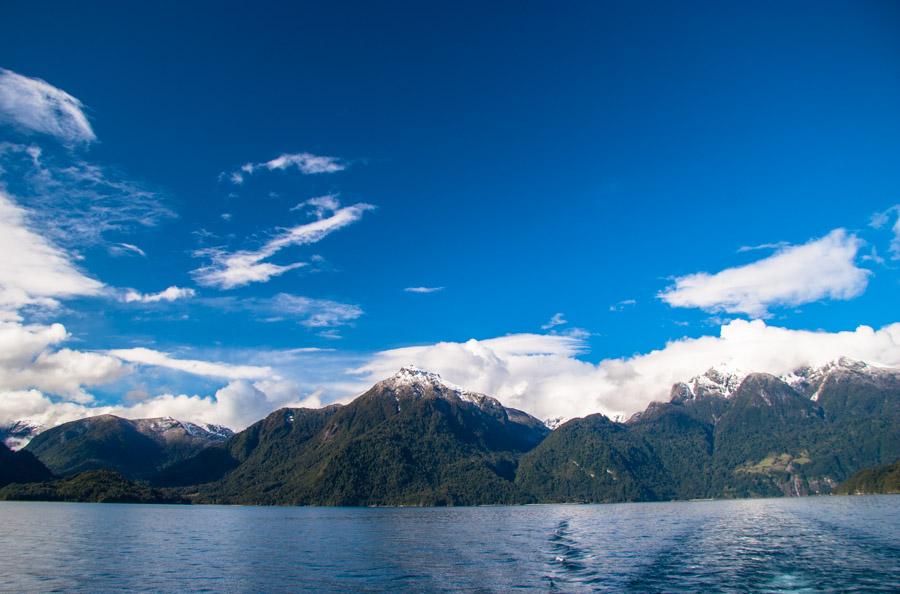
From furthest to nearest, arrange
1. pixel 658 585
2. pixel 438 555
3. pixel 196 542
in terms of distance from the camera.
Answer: pixel 196 542 < pixel 438 555 < pixel 658 585

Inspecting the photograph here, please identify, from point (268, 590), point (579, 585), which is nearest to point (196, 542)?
point (268, 590)

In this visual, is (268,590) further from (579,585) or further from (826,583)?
(826,583)

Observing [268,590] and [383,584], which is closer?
[268,590]

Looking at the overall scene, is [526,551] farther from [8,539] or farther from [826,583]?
[8,539]

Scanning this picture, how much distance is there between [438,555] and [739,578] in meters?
52.0

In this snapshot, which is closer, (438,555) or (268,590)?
(268,590)

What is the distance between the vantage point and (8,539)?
123938 millimetres

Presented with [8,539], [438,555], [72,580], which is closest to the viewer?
[72,580]

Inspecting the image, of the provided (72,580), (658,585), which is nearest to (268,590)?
(72,580)

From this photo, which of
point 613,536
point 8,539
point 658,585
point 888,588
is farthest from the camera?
point 613,536

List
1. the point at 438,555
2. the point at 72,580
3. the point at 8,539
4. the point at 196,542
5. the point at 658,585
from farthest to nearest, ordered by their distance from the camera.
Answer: the point at 196,542
the point at 8,539
the point at 438,555
the point at 72,580
the point at 658,585

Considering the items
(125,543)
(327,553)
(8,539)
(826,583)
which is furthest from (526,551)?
(8,539)

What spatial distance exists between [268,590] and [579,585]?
123 ft

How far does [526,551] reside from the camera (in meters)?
110
